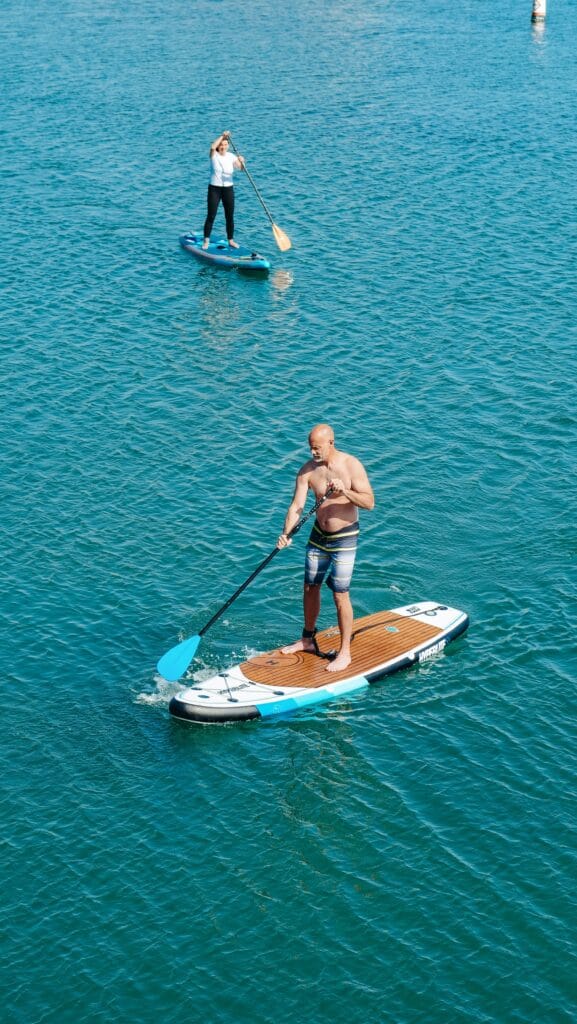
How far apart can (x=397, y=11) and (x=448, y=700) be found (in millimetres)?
61741

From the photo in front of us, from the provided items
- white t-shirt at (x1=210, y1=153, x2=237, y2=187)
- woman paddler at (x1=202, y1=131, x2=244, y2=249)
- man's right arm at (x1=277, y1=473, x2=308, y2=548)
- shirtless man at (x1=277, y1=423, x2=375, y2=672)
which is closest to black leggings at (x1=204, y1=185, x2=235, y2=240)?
woman paddler at (x1=202, y1=131, x2=244, y2=249)

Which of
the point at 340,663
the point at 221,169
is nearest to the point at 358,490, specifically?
the point at 340,663

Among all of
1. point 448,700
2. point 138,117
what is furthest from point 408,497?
point 138,117

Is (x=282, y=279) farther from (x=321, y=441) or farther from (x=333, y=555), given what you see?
(x=321, y=441)

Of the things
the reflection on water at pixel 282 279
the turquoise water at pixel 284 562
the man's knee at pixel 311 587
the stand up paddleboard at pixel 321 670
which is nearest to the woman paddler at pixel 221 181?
the turquoise water at pixel 284 562

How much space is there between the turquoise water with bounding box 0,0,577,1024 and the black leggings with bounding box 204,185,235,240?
1.20 metres

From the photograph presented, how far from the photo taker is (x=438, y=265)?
3666cm

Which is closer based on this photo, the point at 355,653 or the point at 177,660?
the point at 177,660

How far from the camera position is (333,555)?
18812 millimetres

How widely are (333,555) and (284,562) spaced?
171 inches

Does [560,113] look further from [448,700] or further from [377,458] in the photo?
[448,700]

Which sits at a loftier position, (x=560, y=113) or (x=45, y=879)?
(x=560, y=113)

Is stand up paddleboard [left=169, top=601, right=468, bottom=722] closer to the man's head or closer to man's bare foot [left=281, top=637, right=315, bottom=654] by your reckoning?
man's bare foot [left=281, top=637, right=315, bottom=654]

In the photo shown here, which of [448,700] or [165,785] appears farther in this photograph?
[448,700]
